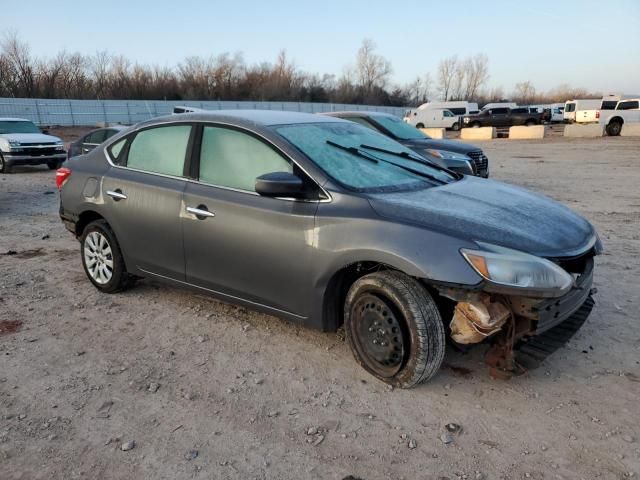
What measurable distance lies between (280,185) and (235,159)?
0.73 m

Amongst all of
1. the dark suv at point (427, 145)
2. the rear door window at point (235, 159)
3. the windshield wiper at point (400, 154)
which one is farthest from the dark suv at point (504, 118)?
the rear door window at point (235, 159)

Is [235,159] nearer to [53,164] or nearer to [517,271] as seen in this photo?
[517,271]

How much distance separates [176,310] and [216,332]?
64 centimetres

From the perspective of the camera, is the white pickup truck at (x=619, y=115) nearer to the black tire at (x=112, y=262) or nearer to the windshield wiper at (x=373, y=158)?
the windshield wiper at (x=373, y=158)

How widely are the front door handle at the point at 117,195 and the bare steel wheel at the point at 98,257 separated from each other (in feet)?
1.38

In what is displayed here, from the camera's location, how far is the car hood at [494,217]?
115 inches

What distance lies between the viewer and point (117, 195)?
4.39m

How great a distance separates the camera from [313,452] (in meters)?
2.58

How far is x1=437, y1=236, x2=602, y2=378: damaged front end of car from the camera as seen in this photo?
273 centimetres

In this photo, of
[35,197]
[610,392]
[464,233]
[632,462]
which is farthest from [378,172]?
[35,197]

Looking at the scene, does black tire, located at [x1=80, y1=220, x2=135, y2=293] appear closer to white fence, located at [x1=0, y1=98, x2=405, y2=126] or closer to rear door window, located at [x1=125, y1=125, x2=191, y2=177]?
rear door window, located at [x1=125, y1=125, x2=191, y2=177]

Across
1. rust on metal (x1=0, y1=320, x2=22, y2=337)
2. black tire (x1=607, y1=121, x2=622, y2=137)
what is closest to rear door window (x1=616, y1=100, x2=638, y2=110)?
black tire (x1=607, y1=121, x2=622, y2=137)

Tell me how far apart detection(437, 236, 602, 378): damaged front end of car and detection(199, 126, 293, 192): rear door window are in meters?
1.43

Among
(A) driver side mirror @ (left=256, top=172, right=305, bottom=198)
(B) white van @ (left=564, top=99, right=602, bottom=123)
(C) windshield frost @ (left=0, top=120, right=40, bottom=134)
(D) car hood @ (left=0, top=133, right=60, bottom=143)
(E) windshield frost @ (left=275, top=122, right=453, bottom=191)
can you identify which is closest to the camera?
(A) driver side mirror @ (left=256, top=172, right=305, bottom=198)
